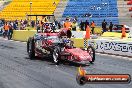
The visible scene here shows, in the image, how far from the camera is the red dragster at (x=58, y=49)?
13508mm

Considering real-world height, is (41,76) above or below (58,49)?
below

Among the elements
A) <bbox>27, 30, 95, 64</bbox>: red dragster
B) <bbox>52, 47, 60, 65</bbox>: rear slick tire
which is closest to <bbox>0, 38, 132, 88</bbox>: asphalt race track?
<bbox>52, 47, 60, 65</bbox>: rear slick tire

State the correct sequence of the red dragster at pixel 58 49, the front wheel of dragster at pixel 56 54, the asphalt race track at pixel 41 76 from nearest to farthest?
1. the asphalt race track at pixel 41 76
2. the red dragster at pixel 58 49
3. the front wheel of dragster at pixel 56 54

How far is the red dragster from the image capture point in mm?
13508

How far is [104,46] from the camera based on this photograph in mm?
20625

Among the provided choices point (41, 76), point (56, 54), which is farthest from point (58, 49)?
point (41, 76)

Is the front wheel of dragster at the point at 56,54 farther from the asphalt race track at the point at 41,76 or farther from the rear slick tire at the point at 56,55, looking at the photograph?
the asphalt race track at the point at 41,76

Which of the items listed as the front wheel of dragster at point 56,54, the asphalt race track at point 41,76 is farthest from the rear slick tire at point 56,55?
the asphalt race track at point 41,76

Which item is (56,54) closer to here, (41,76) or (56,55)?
(56,55)

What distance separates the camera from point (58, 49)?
1407 centimetres

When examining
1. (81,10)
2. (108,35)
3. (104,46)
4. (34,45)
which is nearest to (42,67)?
(34,45)

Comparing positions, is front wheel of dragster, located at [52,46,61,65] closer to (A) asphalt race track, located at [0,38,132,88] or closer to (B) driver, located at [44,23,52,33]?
(A) asphalt race track, located at [0,38,132,88]

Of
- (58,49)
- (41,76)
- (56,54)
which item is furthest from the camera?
(56,54)

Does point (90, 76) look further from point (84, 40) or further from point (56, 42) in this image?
point (84, 40)
